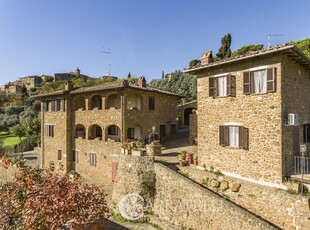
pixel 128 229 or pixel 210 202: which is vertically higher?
pixel 210 202

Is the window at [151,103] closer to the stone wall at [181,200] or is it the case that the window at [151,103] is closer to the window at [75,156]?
the stone wall at [181,200]

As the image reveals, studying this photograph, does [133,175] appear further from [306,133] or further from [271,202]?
[306,133]

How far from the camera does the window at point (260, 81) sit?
1116 cm

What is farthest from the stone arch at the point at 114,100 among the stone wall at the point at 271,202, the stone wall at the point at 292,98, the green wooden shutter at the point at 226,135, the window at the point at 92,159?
the stone wall at the point at 292,98

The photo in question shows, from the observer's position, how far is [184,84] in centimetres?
4441

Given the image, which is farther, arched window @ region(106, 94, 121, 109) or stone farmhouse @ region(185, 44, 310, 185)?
arched window @ region(106, 94, 121, 109)

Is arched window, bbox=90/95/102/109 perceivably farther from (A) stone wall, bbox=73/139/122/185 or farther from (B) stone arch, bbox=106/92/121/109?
(A) stone wall, bbox=73/139/122/185

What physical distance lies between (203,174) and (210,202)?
80.0 inches

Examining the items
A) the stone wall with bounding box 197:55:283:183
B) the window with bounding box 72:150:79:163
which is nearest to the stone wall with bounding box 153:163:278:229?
the stone wall with bounding box 197:55:283:183

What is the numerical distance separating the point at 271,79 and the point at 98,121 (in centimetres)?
1625

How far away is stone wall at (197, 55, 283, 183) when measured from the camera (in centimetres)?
1112

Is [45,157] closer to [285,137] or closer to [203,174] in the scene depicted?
[203,174]

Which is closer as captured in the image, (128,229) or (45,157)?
(128,229)

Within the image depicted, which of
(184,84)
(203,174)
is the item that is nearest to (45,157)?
(203,174)
